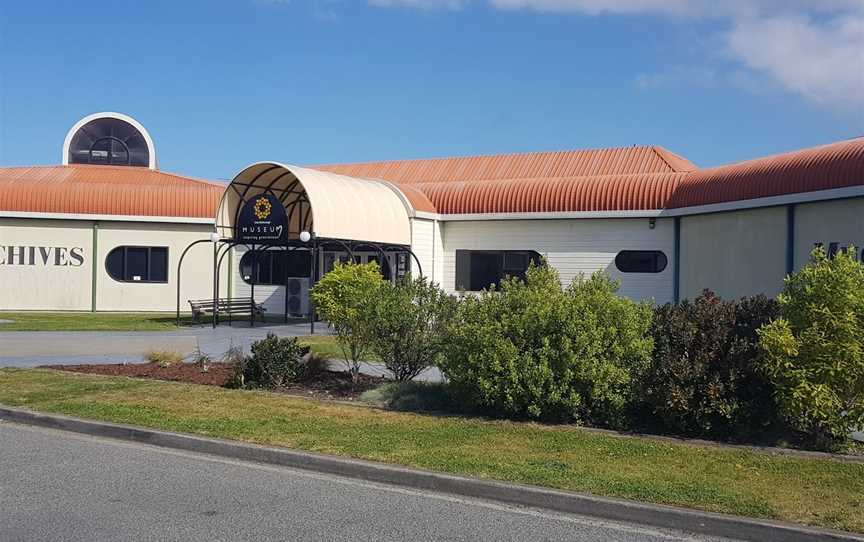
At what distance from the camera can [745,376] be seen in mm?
9445

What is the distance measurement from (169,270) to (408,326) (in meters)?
20.5

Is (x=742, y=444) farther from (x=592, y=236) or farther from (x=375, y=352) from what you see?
(x=592, y=236)

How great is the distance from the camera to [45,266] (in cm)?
3044

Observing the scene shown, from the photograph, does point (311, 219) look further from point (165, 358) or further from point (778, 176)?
point (778, 176)

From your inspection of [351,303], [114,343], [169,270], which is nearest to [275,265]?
[169,270]

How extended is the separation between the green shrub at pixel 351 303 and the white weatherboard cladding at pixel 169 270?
1685cm

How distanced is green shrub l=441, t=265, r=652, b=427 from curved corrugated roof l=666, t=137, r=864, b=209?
1026cm

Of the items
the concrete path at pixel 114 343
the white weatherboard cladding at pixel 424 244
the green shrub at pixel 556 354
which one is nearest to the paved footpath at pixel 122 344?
the concrete path at pixel 114 343

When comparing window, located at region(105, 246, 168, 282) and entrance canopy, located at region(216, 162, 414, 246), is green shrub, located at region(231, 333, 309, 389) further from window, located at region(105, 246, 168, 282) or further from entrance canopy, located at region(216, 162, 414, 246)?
window, located at region(105, 246, 168, 282)

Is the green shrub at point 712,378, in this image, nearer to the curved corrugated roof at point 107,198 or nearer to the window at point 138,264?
the curved corrugated roof at point 107,198

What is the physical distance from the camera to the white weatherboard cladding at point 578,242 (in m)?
25.4

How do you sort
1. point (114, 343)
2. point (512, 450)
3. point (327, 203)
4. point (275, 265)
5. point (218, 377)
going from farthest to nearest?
point (275, 265)
point (327, 203)
point (114, 343)
point (218, 377)
point (512, 450)

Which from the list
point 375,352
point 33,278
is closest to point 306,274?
point 33,278

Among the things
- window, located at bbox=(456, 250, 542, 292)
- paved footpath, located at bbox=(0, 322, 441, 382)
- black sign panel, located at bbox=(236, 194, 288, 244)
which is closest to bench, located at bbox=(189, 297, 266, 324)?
paved footpath, located at bbox=(0, 322, 441, 382)
